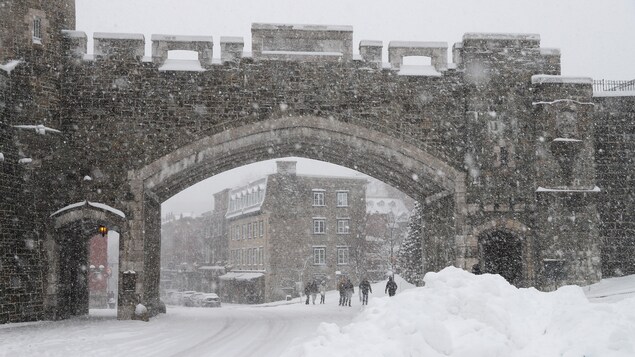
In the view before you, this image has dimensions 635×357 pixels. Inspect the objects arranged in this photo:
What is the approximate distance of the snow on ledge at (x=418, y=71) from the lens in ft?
65.0

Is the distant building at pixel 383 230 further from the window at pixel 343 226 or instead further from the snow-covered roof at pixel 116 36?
the snow-covered roof at pixel 116 36

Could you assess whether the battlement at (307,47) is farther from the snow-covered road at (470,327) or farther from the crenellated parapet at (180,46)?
the snow-covered road at (470,327)

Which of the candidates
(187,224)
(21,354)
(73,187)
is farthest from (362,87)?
(187,224)

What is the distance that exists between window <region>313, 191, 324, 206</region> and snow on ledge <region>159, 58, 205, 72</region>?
30.7 m

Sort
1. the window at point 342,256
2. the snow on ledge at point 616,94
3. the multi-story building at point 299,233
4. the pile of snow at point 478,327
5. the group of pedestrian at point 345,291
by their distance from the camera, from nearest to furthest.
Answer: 1. the pile of snow at point 478,327
2. the snow on ledge at point 616,94
3. the group of pedestrian at point 345,291
4. the multi-story building at point 299,233
5. the window at point 342,256

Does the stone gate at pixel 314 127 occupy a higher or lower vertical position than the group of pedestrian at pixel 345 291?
higher

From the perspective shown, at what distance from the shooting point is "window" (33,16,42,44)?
58.4 feet

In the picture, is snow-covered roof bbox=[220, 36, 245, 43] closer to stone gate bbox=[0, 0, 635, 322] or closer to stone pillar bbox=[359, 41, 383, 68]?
stone gate bbox=[0, 0, 635, 322]

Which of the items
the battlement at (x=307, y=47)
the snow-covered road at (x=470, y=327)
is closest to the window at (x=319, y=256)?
the battlement at (x=307, y=47)

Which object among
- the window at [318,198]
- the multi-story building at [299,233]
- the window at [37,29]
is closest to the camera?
the window at [37,29]

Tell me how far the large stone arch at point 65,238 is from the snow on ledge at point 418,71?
31.3ft

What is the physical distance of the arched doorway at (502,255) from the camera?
2005cm

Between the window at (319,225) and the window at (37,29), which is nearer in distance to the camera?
the window at (37,29)

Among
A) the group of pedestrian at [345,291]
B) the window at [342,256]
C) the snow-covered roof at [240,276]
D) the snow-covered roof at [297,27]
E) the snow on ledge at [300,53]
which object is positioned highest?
the snow-covered roof at [297,27]
